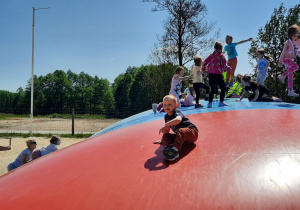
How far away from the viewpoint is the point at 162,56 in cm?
1792

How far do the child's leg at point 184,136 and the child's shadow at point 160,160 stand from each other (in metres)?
0.07

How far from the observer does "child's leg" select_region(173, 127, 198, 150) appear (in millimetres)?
1971

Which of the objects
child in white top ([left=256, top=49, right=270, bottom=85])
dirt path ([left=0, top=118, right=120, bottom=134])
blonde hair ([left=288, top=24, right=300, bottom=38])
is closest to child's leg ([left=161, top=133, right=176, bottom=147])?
blonde hair ([left=288, top=24, right=300, bottom=38])

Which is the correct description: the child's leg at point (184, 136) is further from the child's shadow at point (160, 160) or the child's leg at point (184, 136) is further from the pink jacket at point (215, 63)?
the pink jacket at point (215, 63)

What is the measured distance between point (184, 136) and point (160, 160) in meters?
0.28

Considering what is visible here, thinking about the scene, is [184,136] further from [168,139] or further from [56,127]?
[56,127]

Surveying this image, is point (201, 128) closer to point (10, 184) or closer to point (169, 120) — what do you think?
point (169, 120)

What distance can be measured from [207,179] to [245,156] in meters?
0.40

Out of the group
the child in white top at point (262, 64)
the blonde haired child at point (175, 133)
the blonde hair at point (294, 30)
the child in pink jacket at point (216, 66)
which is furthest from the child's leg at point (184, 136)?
the child in white top at point (262, 64)

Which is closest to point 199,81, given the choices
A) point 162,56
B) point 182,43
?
point 182,43

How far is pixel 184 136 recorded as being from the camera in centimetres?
204

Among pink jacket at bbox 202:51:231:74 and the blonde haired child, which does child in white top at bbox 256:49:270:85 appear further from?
the blonde haired child

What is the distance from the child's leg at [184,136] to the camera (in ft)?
6.47

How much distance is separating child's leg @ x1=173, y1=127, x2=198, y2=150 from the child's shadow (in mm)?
69
